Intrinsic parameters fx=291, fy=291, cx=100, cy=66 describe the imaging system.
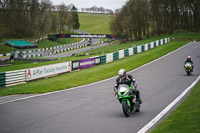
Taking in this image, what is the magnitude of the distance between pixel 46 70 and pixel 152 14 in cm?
6279

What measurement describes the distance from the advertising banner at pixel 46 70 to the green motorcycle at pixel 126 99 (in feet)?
51.1

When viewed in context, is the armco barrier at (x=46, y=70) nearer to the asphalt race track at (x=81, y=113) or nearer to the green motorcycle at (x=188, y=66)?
the asphalt race track at (x=81, y=113)

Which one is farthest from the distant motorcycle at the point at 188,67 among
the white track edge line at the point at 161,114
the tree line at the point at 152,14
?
the tree line at the point at 152,14

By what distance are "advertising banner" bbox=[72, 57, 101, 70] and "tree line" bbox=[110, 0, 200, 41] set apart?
1716 inches

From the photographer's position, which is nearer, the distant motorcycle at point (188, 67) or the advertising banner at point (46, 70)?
the distant motorcycle at point (188, 67)

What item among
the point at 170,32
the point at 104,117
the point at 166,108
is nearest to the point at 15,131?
the point at 104,117

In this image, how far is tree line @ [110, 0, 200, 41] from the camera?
7781cm

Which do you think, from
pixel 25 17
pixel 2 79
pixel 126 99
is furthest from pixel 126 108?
pixel 25 17

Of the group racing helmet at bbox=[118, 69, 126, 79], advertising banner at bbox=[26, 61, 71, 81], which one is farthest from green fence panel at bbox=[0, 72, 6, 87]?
racing helmet at bbox=[118, 69, 126, 79]

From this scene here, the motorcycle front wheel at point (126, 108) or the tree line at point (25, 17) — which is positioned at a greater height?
the tree line at point (25, 17)

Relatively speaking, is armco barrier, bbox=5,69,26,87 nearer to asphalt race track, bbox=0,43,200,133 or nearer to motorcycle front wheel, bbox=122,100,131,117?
asphalt race track, bbox=0,43,200,133

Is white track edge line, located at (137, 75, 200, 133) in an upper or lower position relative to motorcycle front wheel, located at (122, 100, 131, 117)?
lower

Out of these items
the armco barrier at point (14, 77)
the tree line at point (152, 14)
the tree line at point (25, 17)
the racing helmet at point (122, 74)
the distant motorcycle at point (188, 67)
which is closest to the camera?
the racing helmet at point (122, 74)

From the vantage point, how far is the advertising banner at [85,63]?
3200 centimetres
